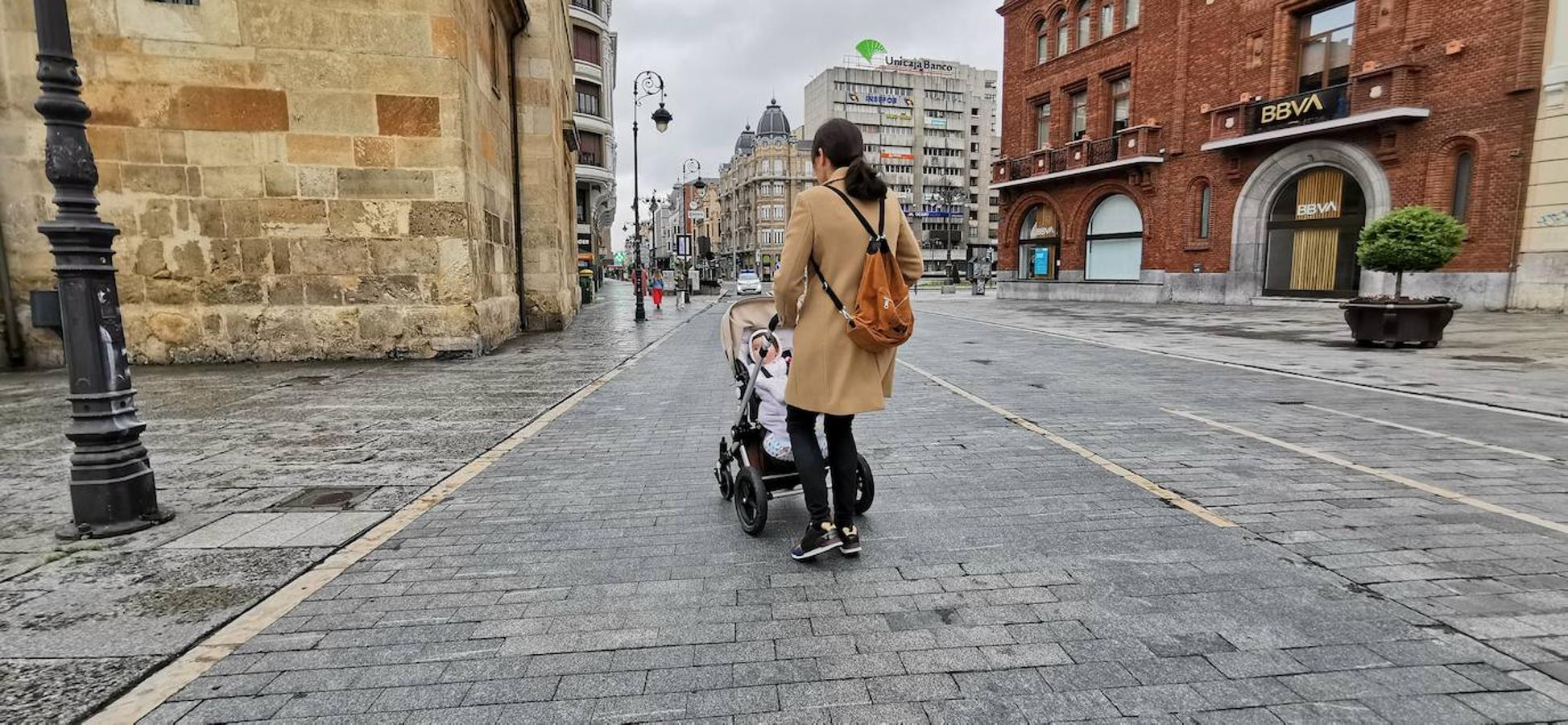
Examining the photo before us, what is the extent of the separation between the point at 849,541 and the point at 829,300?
1.17m

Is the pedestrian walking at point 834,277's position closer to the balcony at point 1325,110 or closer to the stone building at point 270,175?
the stone building at point 270,175

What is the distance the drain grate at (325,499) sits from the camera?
4465mm

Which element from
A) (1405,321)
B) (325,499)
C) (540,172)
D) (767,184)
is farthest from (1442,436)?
(767,184)

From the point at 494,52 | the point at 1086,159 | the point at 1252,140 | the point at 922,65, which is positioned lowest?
the point at 1252,140

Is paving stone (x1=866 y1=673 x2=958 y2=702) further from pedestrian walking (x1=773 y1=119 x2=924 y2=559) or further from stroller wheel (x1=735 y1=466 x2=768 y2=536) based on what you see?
stroller wheel (x1=735 y1=466 x2=768 y2=536)

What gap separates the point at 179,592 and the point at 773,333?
2.94 metres

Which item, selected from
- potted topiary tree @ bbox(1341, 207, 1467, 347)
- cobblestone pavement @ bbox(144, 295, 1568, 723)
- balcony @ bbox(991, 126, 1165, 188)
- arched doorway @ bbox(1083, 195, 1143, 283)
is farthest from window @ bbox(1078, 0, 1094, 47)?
cobblestone pavement @ bbox(144, 295, 1568, 723)

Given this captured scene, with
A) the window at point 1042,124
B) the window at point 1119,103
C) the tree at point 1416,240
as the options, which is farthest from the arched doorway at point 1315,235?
the tree at point 1416,240

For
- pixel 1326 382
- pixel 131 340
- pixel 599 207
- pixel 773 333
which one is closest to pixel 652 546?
pixel 773 333

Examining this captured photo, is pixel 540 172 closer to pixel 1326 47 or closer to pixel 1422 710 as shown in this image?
pixel 1422 710

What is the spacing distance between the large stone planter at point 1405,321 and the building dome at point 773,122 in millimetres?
106132

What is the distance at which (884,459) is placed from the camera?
18.3ft

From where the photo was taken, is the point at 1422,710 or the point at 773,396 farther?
the point at 773,396

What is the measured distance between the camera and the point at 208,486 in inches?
193
